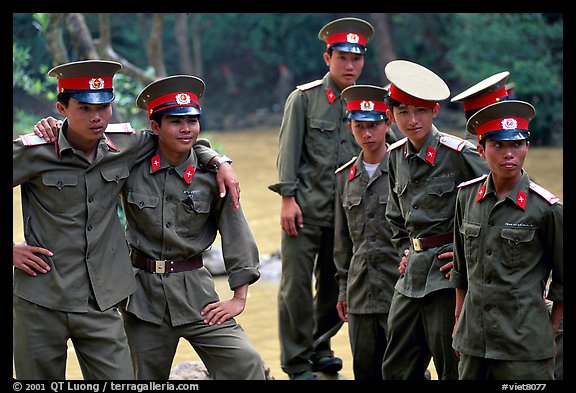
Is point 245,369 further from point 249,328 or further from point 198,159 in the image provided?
point 249,328

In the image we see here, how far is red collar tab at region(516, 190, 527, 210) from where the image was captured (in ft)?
13.2

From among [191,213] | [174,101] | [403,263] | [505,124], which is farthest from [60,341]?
[505,124]

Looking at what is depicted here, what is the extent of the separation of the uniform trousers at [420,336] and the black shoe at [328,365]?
4.08 ft

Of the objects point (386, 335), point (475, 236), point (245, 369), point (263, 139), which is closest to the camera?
point (475, 236)

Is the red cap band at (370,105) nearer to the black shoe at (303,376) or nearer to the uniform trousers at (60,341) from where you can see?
the black shoe at (303,376)

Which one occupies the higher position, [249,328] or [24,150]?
[24,150]

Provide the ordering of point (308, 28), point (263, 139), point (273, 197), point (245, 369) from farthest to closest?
point (308, 28) < point (263, 139) < point (273, 197) < point (245, 369)

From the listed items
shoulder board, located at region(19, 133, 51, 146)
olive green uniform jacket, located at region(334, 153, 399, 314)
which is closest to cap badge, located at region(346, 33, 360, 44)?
olive green uniform jacket, located at region(334, 153, 399, 314)

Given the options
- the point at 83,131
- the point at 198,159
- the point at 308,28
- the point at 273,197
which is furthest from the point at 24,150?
the point at 308,28

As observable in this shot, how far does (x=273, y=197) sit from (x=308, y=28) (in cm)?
1341

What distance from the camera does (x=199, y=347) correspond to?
15.0 ft

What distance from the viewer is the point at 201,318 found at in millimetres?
4516

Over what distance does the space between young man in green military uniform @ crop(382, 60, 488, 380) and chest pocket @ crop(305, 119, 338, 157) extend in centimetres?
115

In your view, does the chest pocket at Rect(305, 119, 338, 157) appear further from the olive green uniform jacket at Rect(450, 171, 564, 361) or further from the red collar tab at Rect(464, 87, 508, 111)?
the olive green uniform jacket at Rect(450, 171, 564, 361)
